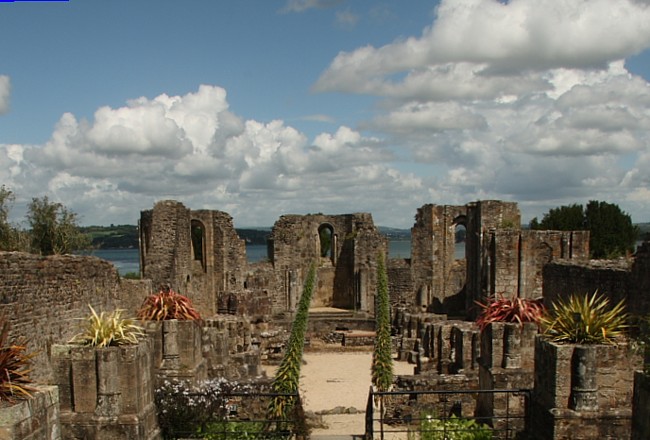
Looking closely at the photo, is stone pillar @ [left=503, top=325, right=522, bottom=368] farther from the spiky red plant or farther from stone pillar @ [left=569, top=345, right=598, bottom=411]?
stone pillar @ [left=569, top=345, right=598, bottom=411]

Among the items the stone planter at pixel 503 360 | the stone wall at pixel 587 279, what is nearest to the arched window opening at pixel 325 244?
the stone wall at pixel 587 279

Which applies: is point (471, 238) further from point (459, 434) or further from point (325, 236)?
point (325, 236)

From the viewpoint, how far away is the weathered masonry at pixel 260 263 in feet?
83.9

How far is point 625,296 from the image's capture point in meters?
14.6

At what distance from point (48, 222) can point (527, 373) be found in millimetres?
27952

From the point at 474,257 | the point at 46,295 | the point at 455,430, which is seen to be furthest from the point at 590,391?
the point at 474,257

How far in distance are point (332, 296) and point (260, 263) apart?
A: 534 centimetres

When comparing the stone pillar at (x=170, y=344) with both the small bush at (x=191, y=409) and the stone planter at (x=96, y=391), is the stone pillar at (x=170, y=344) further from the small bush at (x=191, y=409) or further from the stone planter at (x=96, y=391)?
the stone planter at (x=96, y=391)

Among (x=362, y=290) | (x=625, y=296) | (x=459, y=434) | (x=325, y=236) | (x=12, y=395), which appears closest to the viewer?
(x=12, y=395)

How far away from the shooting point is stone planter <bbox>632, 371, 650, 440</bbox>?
4.69 meters

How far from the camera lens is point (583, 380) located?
643 centimetres

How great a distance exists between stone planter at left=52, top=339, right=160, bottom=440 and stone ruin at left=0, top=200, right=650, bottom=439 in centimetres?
2

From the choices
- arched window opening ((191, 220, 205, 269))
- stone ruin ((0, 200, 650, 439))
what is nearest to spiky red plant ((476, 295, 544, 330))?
stone ruin ((0, 200, 650, 439))

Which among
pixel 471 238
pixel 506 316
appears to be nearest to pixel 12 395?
pixel 506 316
